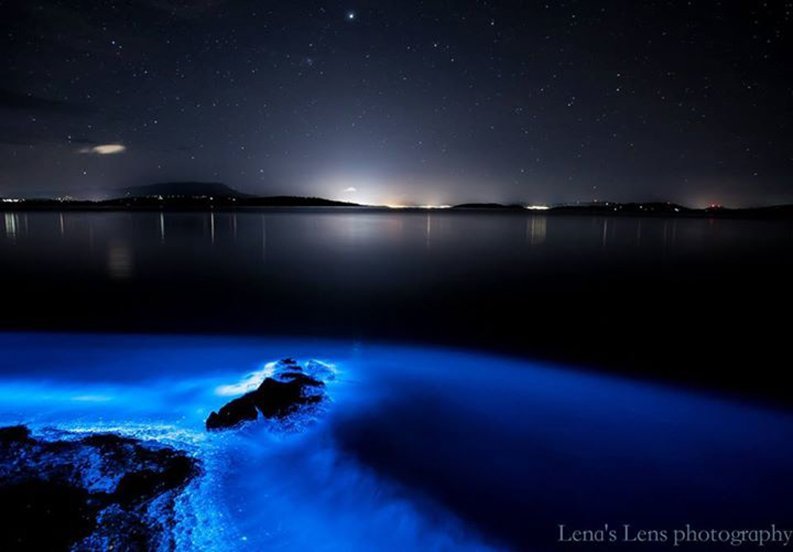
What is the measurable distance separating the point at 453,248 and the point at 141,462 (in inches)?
883

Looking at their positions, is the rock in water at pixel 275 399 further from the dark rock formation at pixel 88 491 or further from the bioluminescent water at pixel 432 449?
the dark rock formation at pixel 88 491

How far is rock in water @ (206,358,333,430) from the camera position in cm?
488

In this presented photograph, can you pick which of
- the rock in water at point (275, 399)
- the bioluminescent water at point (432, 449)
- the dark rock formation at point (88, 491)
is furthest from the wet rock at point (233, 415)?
the dark rock formation at point (88, 491)

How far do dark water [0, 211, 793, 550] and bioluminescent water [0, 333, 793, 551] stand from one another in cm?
2

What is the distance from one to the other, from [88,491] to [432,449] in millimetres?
3064

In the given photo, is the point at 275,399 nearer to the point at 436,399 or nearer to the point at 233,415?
the point at 233,415

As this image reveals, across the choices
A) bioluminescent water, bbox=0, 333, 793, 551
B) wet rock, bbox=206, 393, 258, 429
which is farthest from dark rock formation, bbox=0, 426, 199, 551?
wet rock, bbox=206, 393, 258, 429

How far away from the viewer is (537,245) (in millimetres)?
27688

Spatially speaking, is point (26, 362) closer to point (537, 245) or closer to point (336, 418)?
point (336, 418)

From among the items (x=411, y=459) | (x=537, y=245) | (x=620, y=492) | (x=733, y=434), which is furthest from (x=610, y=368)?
(x=537, y=245)

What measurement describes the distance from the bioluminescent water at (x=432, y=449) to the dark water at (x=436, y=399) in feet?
0.07

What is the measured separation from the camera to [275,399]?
525 centimetres

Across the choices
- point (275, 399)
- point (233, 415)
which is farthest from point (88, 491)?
point (275, 399)

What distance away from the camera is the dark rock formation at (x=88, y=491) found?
9.96ft
